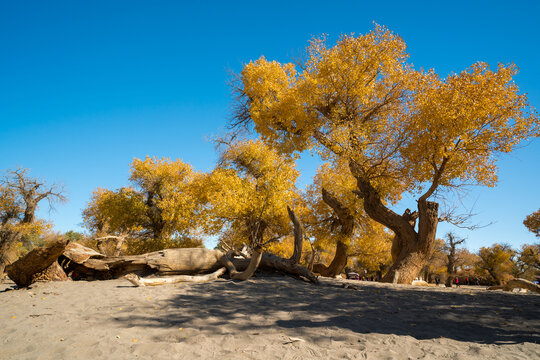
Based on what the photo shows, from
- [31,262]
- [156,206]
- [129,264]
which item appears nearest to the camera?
[31,262]

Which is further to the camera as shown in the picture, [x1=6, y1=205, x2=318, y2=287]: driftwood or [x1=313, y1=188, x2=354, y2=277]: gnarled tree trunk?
[x1=313, y1=188, x2=354, y2=277]: gnarled tree trunk

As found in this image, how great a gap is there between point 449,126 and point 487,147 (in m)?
1.96

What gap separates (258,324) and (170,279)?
16.9 feet

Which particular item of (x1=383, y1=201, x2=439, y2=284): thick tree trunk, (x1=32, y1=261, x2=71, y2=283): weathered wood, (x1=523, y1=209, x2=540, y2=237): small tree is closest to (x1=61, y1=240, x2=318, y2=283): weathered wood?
(x1=32, y1=261, x2=71, y2=283): weathered wood

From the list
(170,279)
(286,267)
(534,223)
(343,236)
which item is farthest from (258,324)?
(534,223)

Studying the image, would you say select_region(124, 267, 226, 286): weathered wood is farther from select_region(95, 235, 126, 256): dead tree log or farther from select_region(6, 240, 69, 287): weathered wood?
select_region(95, 235, 126, 256): dead tree log

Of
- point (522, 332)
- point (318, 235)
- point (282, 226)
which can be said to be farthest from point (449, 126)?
point (282, 226)

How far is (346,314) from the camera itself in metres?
6.56

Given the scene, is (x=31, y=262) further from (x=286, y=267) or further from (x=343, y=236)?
(x=343, y=236)

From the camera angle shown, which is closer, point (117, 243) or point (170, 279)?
point (170, 279)

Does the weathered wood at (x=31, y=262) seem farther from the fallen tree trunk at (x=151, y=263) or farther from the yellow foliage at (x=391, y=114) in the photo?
the yellow foliage at (x=391, y=114)

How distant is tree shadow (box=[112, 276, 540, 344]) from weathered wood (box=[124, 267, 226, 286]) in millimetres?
884

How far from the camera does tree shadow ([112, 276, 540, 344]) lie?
17.7 feet

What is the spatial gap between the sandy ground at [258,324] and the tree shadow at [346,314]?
0.02 metres
